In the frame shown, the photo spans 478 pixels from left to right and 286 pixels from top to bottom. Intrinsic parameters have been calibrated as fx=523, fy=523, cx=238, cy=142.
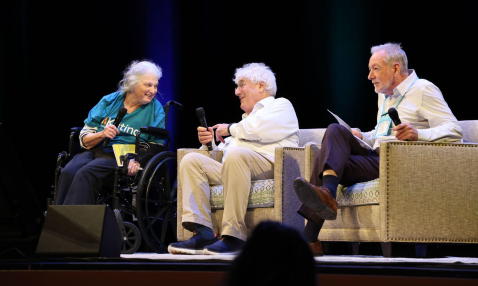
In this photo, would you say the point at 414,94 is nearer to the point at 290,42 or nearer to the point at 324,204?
the point at 324,204

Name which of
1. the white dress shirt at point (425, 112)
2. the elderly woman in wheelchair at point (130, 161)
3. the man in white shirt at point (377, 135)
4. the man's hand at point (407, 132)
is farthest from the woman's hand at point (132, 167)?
the man's hand at point (407, 132)

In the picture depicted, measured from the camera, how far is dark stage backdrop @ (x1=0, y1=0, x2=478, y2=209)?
11.2ft

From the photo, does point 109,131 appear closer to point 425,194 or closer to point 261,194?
point 261,194

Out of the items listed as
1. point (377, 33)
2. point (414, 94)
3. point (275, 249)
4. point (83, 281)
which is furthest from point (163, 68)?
point (275, 249)

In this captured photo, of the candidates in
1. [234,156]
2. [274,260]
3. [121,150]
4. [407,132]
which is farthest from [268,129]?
[274,260]

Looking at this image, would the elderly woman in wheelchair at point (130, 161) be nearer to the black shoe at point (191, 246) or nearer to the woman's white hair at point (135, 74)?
the woman's white hair at point (135, 74)

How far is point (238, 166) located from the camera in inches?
103

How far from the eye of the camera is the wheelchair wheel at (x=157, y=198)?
9.51 feet

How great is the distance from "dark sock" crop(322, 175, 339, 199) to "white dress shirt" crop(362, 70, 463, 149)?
0.43m

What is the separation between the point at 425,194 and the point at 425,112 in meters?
0.51

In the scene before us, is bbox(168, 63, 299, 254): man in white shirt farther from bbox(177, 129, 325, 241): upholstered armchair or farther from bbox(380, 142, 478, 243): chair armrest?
bbox(380, 142, 478, 243): chair armrest

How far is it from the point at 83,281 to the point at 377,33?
8.86 feet

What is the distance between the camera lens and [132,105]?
3.43 meters

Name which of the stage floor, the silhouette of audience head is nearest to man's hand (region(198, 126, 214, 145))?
the stage floor
